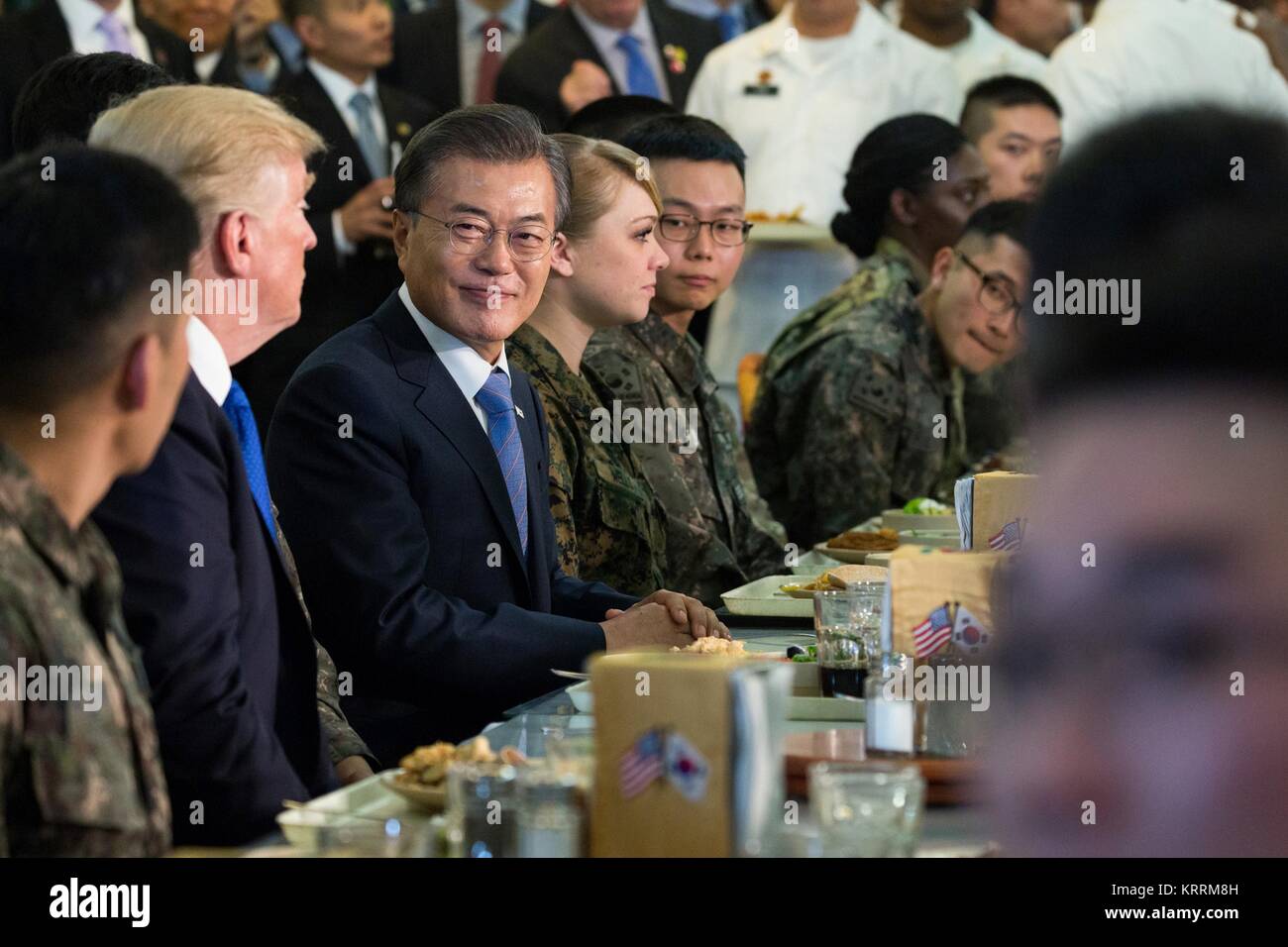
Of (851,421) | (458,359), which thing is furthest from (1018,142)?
(458,359)

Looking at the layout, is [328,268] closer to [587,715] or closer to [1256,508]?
[587,715]

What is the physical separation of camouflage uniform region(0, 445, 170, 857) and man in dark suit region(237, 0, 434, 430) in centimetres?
365

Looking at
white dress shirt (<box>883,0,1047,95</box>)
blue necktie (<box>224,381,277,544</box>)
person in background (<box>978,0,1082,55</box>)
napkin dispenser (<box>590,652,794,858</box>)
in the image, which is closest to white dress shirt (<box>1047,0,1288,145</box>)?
white dress shirt (<box>883,0,1047,95</box>)

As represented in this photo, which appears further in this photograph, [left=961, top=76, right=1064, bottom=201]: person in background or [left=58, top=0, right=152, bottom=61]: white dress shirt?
[left=961, top=76, right=1064, bottom=201]: person in background

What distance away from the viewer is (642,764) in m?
1.28

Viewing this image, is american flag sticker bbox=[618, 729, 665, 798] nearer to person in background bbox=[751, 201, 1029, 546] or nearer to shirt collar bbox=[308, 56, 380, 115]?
person in background bbox=[751, 201, 1029, 546]

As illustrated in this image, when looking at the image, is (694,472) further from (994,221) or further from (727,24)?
(727,24)

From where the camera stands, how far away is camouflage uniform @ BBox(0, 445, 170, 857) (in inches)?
50.8

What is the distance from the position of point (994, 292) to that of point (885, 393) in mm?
654

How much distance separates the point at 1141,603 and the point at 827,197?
6274 mm

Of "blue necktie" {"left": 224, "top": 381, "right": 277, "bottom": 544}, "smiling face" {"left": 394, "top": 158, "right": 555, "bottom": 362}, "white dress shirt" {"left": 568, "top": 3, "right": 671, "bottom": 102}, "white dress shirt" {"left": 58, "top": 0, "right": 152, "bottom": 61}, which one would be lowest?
"blue necktie" {"left": 224, "top": 381, "right": 277, "bottom": 544}

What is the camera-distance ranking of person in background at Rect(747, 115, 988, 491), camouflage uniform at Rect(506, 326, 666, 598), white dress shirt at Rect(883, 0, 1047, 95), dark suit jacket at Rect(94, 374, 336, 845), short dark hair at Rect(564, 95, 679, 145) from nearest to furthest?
1. dark suit jacket at Rect(94, 374, 336, 845)
2. camouflage uniform at Rect(506, 326, 666, 598)
3. short dark hair at Rect(564, 95, 679, 145)
4. person in background at Rect(747, 115, 988, 491)
5. white dress shirt at Rect(883, 0, 1047, 95)

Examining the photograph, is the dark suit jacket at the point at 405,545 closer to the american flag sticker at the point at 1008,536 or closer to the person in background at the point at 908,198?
the american flag sticker at the point at 1008,536
